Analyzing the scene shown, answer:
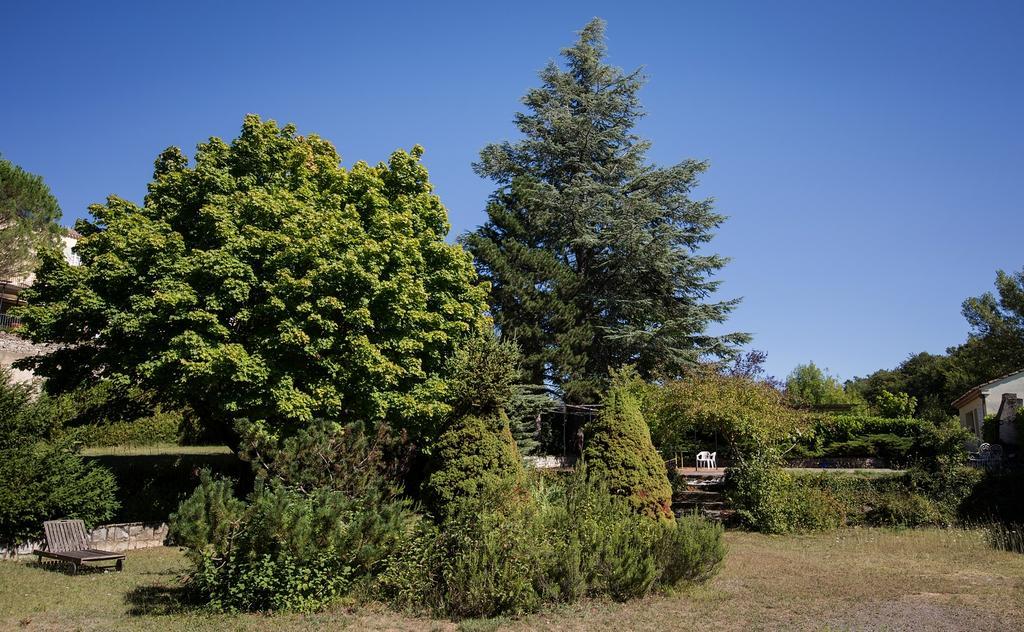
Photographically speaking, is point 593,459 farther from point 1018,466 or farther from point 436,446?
point 1018,466

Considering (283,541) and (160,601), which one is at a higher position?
(283,541)

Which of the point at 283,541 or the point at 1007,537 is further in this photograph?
the point at 1007,537

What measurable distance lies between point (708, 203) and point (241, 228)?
20337 millimetres

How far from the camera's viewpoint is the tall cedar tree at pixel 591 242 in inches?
1112

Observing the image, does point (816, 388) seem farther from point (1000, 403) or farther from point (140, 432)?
point (140, 432)

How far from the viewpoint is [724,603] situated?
9.66 m

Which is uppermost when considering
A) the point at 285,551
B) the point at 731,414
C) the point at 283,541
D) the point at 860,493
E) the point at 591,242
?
the point at 591,242

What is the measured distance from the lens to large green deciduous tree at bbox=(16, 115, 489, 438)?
15.2 meters

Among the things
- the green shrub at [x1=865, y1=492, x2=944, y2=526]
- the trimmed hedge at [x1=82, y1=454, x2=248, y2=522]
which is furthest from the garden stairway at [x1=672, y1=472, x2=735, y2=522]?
the trimmed hedge at [x1=82, y1=454, x2=248, y2=522]

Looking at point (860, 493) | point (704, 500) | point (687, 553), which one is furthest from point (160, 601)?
point (860, 493)

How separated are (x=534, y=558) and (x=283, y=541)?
3.12 meters

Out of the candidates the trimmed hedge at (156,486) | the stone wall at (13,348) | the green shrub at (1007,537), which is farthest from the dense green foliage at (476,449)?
the stone wall at (13,348)

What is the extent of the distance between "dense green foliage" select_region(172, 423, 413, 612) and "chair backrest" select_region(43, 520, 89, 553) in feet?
16.1

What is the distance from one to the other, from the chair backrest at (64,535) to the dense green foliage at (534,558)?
7.02 m
